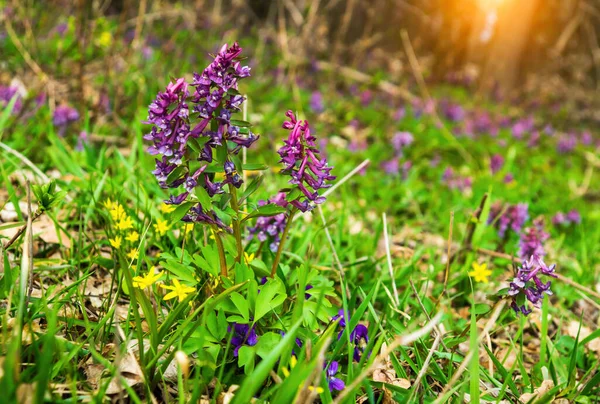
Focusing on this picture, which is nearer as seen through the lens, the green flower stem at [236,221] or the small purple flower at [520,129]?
the green flower stem at [236,221]

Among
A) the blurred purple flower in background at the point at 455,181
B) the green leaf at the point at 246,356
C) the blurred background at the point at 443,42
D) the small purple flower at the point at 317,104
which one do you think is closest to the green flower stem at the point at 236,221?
the green leaf at the point at 246,356

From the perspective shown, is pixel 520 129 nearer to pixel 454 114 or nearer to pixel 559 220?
pixel 454 114

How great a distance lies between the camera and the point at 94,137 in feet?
11.9

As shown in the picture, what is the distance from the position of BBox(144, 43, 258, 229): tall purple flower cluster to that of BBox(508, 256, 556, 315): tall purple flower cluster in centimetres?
95

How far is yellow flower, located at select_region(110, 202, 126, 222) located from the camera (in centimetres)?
198

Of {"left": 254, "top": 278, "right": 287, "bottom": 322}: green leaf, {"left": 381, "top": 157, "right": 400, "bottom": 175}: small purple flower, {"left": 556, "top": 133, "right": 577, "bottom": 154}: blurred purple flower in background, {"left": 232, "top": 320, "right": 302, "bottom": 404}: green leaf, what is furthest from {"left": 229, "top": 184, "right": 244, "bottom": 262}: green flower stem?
{"left": 556, "top": 133, "right": 577, "bottom": 154}: blurred purple flower in background

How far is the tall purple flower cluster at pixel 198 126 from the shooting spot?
1.31m

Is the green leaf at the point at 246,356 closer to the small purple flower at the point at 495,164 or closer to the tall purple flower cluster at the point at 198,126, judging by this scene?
the tall purple flower cluster at the point at 198,126

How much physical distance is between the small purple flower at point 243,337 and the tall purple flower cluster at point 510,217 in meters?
1.94

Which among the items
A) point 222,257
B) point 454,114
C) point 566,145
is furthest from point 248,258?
point 566,145

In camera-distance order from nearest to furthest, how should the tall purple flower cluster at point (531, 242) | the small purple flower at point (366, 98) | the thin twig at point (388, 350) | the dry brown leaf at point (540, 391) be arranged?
the thin twig at point (388, 350), the dry brown leaf at point (540, 391), the tall purple flower cluster at point (531, 242), the small purple flower at point (366, 98)

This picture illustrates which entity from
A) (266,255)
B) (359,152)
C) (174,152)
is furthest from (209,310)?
(359,152)

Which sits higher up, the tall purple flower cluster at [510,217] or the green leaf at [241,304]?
the green leaf at [241,304]

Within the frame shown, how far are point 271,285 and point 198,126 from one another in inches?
20.4
